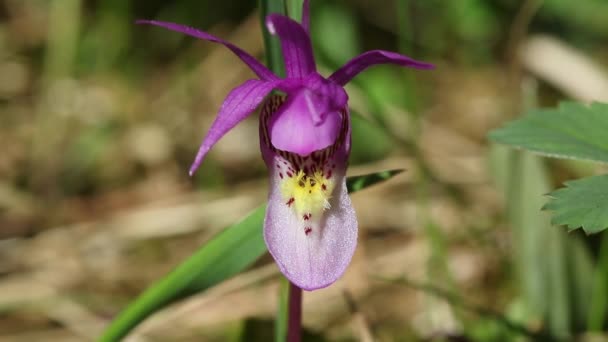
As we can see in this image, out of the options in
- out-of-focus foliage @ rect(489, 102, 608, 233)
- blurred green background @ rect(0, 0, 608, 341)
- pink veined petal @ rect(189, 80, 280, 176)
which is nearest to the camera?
pink veined petal @ rect(189, 80, 280, 176)

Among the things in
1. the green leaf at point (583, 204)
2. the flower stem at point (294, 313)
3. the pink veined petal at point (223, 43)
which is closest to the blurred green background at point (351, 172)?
the flower stem at point (294, 313)

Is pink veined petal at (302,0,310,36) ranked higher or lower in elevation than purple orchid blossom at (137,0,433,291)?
higher

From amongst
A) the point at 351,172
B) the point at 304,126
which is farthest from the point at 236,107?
the point at 351,172

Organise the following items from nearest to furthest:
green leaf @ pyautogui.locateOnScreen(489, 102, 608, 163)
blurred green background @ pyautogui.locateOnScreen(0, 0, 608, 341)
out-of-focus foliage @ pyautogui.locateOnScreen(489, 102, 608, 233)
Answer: out-of-focus foliage @ pyautogui.locateOnScreen(489, 102, 608, 233)
green leaf @ pyautogui.locateOnScreen(489, 102, 608, 163)
blurred green background @ pyautogui.locateOnScreen(0, 0, 608, 341)

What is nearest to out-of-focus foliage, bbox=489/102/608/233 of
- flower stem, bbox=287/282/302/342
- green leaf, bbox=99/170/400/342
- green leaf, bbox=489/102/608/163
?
green leaf, bbox=489/102/608/163

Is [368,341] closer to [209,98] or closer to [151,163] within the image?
[151,163]

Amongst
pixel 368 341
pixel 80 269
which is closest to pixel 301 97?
pixel 368 341

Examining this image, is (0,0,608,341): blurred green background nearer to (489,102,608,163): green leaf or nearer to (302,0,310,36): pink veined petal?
(489,102,608,163): green leaf

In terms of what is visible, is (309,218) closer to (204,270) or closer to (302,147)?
(302,147)
